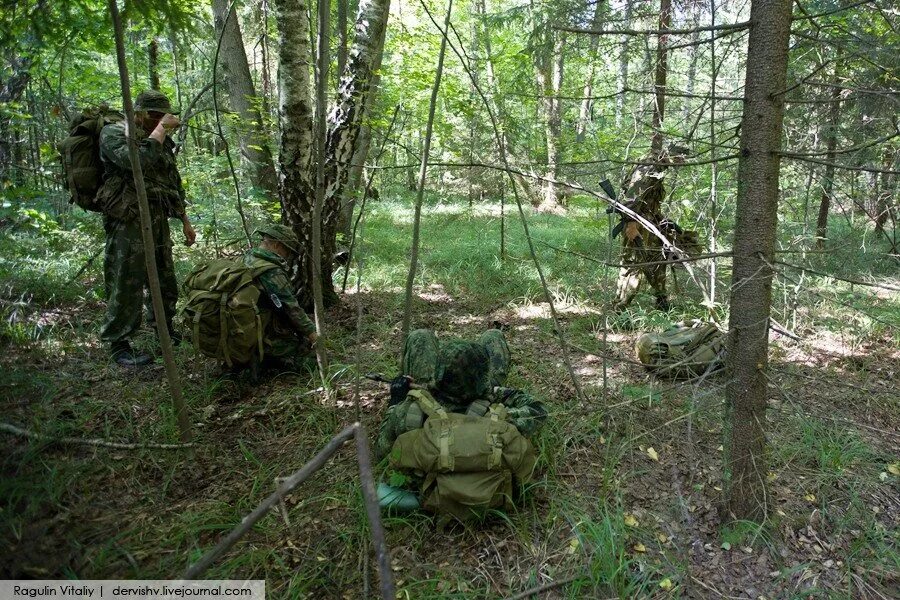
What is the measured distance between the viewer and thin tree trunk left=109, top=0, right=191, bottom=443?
2338mm

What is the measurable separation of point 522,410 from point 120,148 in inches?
139

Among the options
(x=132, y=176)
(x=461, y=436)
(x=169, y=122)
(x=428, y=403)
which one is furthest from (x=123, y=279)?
(x=461, y=436)

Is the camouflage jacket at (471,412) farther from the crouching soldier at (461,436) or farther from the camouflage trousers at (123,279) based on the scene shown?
the camouflage trousers at (123,279)

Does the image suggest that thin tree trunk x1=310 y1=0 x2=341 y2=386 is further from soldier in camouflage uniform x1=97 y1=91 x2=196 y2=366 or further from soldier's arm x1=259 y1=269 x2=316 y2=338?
soldier in camouflage uniform x1=97 y1=91 x2=196 y2=366

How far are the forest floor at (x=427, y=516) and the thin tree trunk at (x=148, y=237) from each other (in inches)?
13.0

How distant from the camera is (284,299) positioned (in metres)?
3.84

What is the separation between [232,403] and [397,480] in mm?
1728

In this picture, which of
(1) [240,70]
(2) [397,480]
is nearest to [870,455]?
(2) [397,480]

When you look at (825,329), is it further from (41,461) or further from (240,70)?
(240,70)

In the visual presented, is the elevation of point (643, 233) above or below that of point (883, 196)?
below

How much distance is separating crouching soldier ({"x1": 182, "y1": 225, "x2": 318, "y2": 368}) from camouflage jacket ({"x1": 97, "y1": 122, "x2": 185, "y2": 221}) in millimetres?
801

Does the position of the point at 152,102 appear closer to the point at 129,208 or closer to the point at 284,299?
the point at 129,208

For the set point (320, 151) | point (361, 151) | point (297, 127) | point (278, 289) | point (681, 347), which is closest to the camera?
point (320, 151)

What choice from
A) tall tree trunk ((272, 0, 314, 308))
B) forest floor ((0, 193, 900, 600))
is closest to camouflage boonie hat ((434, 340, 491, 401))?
forest floor ((0, 193, 900, 600))
